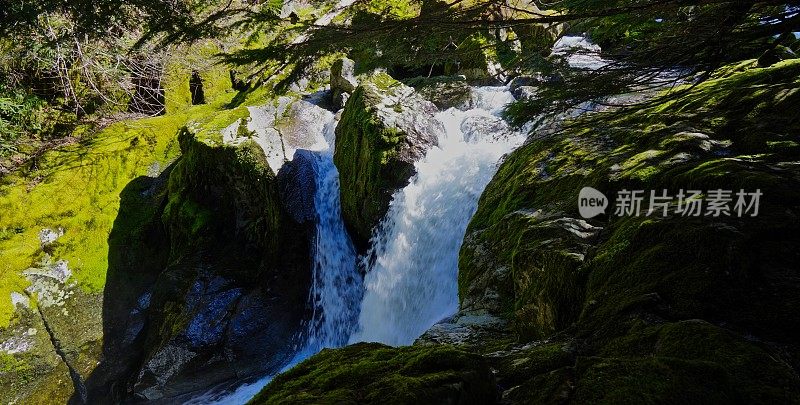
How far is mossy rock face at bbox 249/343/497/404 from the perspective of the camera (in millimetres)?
1561

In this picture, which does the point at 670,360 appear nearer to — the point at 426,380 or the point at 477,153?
the point at 426,380

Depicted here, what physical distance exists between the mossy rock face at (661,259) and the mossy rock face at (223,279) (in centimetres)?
555

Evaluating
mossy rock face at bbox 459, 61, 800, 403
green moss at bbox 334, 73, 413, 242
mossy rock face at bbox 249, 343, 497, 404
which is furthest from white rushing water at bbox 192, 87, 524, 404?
mossy rock face at bbox 249, 343, 497, 404

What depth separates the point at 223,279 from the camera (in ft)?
33.1

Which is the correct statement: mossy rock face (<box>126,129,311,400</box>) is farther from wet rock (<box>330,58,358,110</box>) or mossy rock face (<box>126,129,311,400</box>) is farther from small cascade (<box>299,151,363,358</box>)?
wet rock (<box>330,58,358,110</box>)

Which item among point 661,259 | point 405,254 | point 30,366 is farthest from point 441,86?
point 30,366

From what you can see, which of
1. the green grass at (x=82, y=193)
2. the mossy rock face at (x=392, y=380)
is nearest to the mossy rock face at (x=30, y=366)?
the green grass at (x=82, y=193)

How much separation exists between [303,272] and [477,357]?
28.4 feet

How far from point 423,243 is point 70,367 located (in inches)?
326

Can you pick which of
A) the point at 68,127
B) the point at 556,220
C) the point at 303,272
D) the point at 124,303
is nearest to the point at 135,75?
the point at 68,127

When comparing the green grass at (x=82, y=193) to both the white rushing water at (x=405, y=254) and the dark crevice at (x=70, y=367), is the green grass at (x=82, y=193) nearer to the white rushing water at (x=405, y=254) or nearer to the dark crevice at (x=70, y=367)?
the dark crevice at (x=70, y=367)

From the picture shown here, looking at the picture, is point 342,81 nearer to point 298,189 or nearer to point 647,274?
point 298,189

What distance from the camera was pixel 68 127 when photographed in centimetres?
1326

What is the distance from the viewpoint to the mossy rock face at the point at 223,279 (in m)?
9.18
